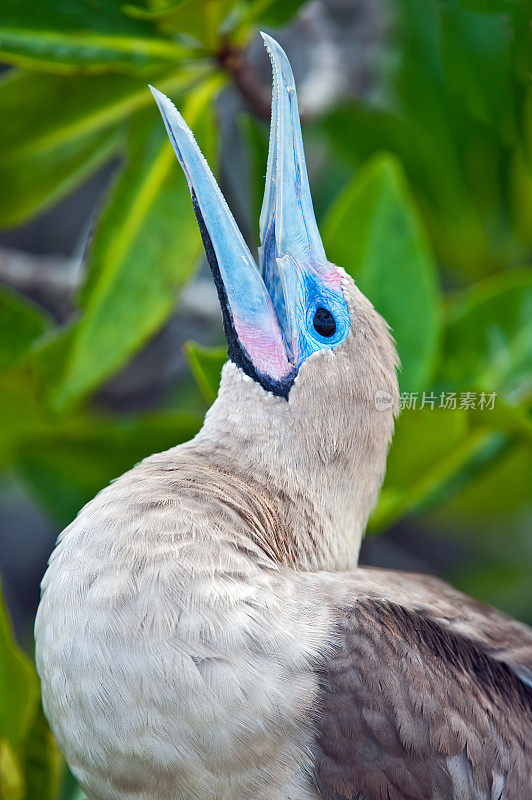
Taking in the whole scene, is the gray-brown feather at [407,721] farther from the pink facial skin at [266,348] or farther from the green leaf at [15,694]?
the green leaf at [15,694]

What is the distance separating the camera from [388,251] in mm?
2006

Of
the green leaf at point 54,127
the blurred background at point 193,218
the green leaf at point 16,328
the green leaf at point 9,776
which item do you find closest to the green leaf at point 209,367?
the blurred background at point 193,218

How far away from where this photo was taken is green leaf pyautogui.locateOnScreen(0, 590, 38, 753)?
160cm

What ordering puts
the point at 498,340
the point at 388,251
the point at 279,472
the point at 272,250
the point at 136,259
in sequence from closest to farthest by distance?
1. the point at 272,250
2. the point at 279,472
3. the point at 136,259
4. the point at 388,251
5. the point at 498,340

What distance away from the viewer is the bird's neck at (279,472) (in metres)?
1.48

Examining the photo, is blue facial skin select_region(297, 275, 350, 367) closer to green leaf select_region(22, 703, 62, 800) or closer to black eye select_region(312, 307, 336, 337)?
black eye select_region(312, 307, 336, 337)

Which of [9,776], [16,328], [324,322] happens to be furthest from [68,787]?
[324,322]

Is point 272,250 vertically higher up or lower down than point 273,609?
higher up

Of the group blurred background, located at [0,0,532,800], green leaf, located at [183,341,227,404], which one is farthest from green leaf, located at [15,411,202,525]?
green leaf, located at [183,341,227,404]

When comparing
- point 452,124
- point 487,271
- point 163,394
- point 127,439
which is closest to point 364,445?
point 127,439

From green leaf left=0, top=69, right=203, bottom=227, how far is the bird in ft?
2.39

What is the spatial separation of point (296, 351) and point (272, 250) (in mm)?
166

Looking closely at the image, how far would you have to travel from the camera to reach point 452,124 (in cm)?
229

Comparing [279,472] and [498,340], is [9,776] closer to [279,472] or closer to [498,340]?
[279,472]
